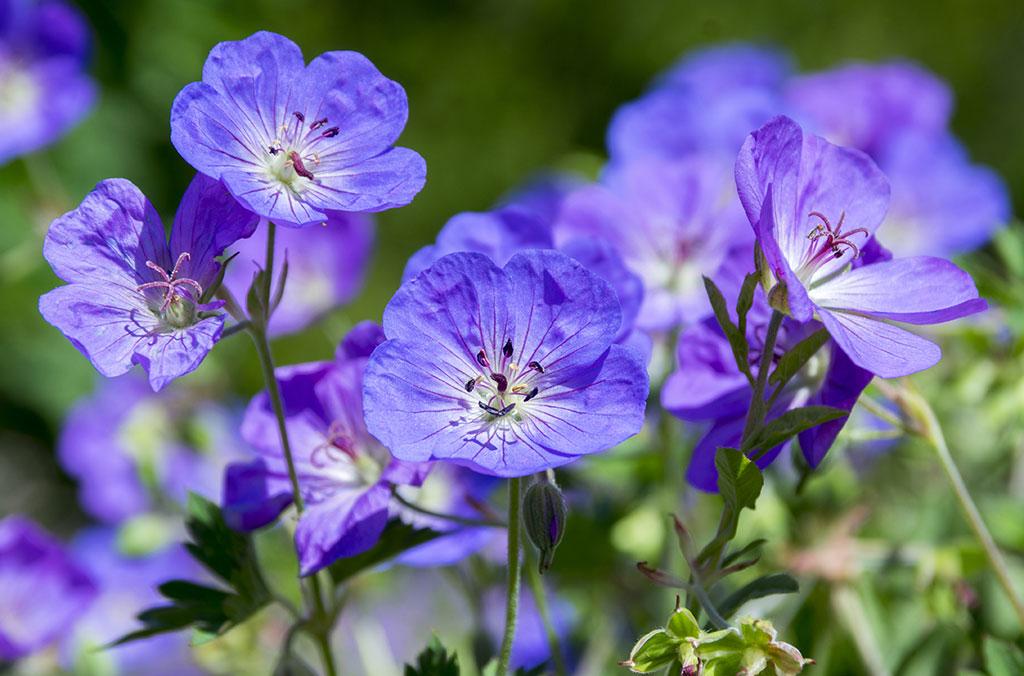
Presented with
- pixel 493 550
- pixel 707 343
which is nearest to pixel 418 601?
pixel 493 550

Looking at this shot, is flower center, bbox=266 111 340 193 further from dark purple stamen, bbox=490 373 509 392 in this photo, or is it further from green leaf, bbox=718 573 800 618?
green leaf, bbox=718 573 800 618

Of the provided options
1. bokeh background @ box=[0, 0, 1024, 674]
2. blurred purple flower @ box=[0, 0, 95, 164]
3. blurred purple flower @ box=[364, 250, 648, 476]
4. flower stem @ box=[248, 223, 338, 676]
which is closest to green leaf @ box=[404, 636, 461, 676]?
flower stem @ box=[248, 223, 338, 676]

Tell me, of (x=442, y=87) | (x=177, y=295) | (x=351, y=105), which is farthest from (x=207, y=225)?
(x=442, y=87)

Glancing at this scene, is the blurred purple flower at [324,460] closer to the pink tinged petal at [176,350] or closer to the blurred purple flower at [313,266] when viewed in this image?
the pink tinged petal at [176,350]

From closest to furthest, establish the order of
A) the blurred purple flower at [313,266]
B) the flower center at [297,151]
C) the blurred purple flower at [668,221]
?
1. the flower center at [297,151]
2. the blurred purple flower at [668,221]
3. the blurred purple flower at [313,266]

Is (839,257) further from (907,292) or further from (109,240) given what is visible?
(109,240)

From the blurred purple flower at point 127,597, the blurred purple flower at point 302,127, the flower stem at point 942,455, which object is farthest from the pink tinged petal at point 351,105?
the blurred purple flower at point 127,597

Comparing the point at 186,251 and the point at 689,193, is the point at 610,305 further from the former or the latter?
the point at 689,193
